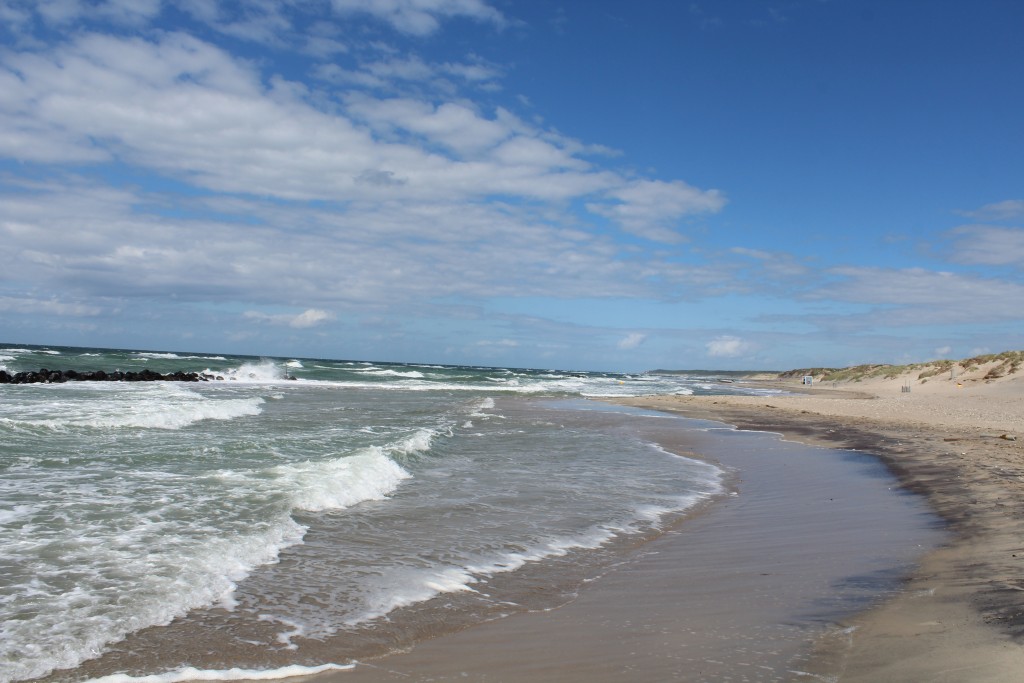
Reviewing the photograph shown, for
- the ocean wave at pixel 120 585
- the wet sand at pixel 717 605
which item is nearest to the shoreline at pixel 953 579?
the wet sand at pixel 717 605

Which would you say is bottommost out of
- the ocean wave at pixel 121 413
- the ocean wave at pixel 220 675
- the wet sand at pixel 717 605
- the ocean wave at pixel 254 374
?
the ocean wave at pixel 220 675

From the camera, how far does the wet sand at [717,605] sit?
4340 mm

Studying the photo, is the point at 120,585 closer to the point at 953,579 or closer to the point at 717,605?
the point at 717,605

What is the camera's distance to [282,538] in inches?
295

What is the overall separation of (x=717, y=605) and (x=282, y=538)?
15.0ft

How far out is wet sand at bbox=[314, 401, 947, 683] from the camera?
171 inches

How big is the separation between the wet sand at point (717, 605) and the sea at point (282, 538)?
340mm

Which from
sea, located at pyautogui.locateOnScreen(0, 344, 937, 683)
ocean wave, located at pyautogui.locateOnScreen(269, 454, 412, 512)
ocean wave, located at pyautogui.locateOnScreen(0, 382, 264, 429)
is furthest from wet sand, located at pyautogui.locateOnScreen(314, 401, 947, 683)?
ocean wave, located at pyautogui.locateOnScreen(0, 382, 264, 429)

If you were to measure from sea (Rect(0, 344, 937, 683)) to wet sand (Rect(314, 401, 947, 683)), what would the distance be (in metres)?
0.34

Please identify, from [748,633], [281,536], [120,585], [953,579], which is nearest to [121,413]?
[281,536]

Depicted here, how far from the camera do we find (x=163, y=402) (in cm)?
2330

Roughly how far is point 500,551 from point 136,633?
3542 millimetres

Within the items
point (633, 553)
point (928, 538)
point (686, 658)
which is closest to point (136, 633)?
point (686, 658)

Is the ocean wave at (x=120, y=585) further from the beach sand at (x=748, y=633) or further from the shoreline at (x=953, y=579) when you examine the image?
the shoreline at (x=953, y=579)
